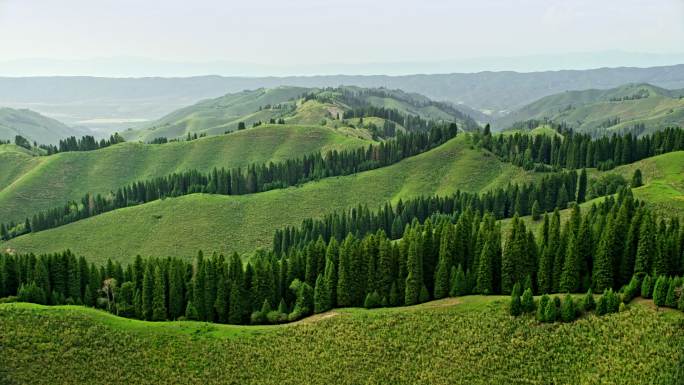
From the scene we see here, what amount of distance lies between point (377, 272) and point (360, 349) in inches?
848

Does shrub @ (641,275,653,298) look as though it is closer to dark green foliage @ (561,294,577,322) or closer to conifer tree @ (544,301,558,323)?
dark green foliage @ (561,294,577,322)

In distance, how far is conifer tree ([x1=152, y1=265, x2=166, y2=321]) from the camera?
315ft

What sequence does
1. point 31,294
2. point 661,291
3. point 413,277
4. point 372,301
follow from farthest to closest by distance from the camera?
1. point 31,294
2. point 413,277
3. point 372,301
4. point 661,291

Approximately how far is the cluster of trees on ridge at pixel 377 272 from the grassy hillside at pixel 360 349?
8903 millimetres

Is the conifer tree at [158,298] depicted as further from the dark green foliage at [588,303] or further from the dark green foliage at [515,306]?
the dark green foliage at [588,303]

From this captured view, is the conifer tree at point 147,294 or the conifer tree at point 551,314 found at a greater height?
the conifer tree at point 551,314

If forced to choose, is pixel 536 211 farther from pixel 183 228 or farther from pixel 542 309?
pixel 183 228

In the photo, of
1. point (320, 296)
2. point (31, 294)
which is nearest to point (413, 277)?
point (320, 296)

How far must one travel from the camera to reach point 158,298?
96812 millimetres

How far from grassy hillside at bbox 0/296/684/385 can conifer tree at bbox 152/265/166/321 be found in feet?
34.2

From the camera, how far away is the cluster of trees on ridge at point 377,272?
88.8m

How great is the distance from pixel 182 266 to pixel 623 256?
250 ft

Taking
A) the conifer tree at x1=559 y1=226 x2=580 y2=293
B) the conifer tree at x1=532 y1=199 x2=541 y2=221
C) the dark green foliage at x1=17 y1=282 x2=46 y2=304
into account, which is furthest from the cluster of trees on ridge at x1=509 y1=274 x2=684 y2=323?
the dark green foliage at x1=17 y1=282 x2=46 y2=304

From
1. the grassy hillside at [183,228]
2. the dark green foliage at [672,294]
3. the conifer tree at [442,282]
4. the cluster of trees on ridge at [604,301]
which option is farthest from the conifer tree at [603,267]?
the grassy hillside at [183,228]
